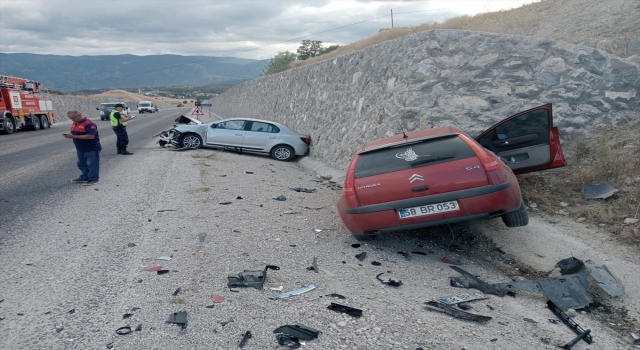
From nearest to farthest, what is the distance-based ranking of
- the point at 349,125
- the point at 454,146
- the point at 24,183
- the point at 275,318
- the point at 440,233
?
the point at 275,318, the point at 454,146, the point at 440,233, the point at 24,183, the point at 349,125

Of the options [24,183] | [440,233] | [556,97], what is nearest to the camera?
[440,233]

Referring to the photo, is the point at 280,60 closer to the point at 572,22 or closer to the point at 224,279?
the point at 572,22

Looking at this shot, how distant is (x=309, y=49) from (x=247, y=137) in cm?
5557

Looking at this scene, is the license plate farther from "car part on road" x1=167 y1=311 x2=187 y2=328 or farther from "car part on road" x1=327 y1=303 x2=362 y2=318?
"car part on road" x1=167 y1=311 x2=187 y2=328

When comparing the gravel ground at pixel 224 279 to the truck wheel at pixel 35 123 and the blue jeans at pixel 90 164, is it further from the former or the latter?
A: the truck wheel at pixel 35 123

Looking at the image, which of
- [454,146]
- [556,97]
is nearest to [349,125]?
[556,97]

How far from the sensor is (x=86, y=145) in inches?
414

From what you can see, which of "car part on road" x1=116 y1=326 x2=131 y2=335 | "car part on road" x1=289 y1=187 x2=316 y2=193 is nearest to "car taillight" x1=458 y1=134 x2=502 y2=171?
"car part on road" x1=116 y1=326 x2=131 y2=335

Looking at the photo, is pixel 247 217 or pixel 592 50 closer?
pixel 247 217

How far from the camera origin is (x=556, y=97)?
9742mm

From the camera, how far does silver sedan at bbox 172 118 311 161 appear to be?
55.4 ft

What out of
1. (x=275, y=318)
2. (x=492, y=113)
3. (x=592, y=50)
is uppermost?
(x=592, y=50)

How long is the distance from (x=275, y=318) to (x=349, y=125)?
966 cm

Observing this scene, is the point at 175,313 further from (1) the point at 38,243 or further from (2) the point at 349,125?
(2) the point at 349,125
